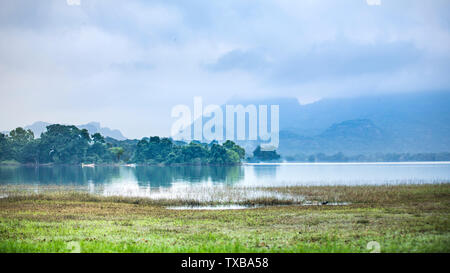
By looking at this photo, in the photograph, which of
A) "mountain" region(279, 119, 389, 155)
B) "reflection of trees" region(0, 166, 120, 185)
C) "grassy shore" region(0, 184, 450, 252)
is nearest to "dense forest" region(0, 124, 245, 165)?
"reflection of trees" region(0, 166, 120, 185)

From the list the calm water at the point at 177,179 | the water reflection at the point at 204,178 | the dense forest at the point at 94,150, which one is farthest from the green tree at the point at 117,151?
the calm water at the point at 177,179

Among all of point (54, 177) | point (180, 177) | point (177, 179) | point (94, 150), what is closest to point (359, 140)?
point (94, 150)

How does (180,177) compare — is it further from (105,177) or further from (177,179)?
(105,177)

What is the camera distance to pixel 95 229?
1295 cm

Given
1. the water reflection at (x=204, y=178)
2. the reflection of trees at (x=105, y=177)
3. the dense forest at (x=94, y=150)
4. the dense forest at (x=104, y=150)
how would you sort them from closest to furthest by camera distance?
the water reflection at (x=204, y=178) → the reflection of trees at (x=105, y=177) → the dense forest at (x=94, y=150) → the dense forest at (x=104, y=150)

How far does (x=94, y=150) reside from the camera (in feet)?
357

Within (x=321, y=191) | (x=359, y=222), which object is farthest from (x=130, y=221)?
(x=321, y=191)

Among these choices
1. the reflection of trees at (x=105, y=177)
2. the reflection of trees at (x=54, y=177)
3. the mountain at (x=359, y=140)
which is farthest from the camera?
the mountain at (x=359, y=140)

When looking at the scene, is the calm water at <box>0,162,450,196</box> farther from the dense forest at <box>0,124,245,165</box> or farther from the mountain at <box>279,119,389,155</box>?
the mountain at <box>279,119,389,155</box>

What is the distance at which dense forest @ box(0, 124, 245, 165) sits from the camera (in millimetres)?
94688

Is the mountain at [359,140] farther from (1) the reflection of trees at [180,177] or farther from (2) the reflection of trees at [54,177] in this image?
(2) the reflection of trees at [54,177]

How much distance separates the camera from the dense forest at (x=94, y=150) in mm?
94688

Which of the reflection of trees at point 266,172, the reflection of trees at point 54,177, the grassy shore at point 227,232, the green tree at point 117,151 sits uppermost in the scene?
the green tree at point 117,151
